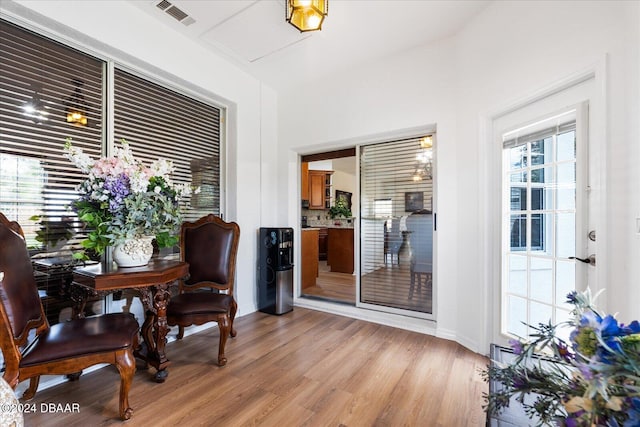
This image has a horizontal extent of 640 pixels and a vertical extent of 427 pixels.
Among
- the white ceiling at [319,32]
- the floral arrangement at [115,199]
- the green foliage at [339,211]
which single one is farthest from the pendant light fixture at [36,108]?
the green foliage at [339,211]

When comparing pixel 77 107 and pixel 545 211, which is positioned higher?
pixel 77 107

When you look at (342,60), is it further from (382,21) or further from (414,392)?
(414,392)

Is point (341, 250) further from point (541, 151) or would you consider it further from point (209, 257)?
point (541, 151)

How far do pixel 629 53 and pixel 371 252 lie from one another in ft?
8.54

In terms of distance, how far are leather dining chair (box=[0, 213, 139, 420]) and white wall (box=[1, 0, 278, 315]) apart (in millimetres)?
1541

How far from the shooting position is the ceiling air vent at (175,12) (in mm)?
2322

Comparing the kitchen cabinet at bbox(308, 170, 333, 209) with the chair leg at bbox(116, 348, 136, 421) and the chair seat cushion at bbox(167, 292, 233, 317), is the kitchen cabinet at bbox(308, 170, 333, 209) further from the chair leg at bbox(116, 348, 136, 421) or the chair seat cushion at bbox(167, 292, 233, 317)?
the chair leg at bbox(116, 348, 136, 421)

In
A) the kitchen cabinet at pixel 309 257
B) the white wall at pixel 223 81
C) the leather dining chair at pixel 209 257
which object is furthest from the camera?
the kitchen cabinet at pixel 309 257

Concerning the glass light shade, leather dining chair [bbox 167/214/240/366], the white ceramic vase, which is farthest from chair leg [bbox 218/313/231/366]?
the glass light shade

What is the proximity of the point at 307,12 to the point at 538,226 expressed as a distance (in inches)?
92.3

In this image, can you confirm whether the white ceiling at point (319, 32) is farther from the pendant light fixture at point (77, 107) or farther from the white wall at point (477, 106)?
the pendant light fixture at point (77, 107)

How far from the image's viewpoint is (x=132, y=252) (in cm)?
194

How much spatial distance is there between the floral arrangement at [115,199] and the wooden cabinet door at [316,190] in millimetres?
4904

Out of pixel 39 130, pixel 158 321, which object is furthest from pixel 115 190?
pixel 158 321
